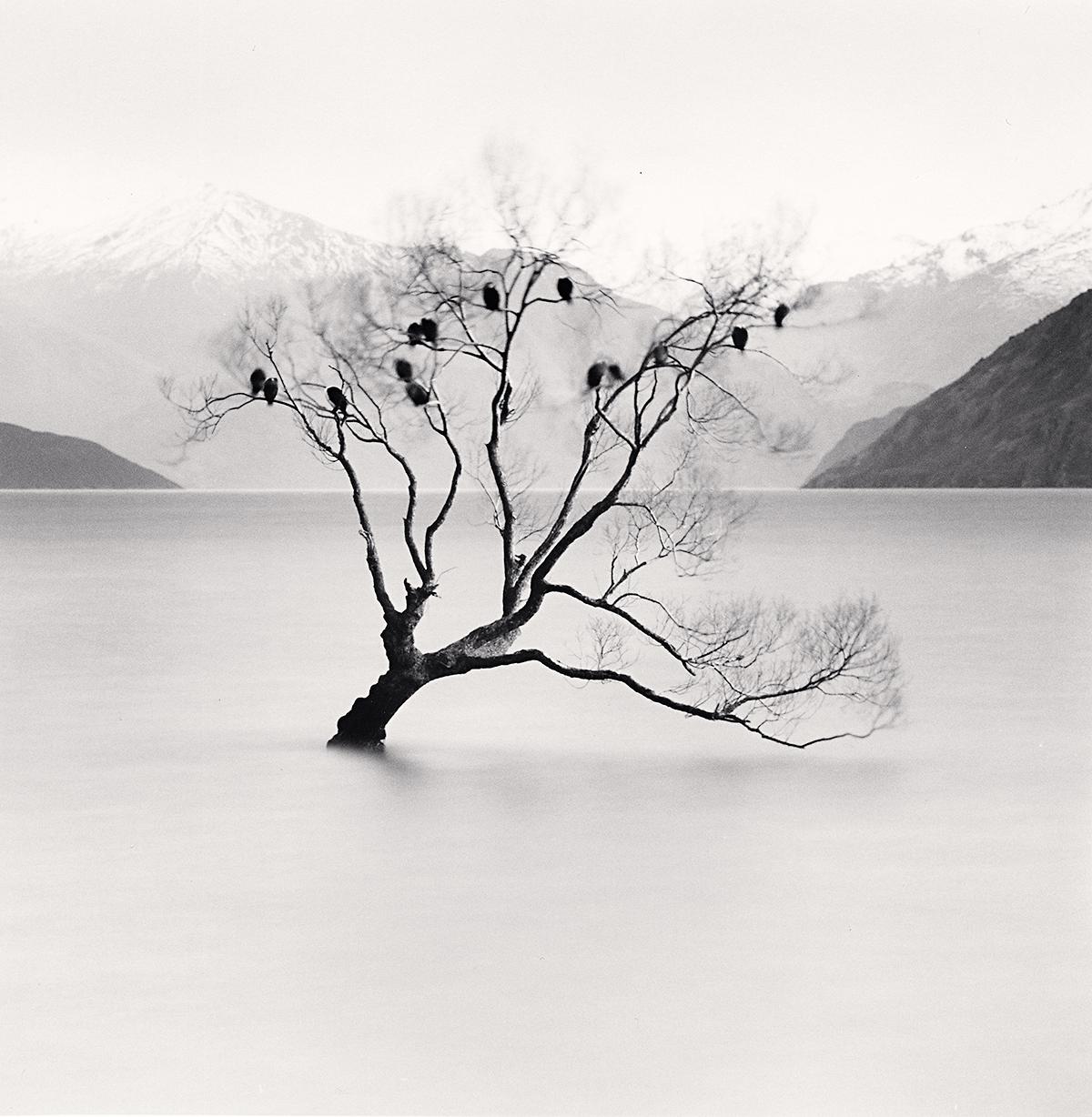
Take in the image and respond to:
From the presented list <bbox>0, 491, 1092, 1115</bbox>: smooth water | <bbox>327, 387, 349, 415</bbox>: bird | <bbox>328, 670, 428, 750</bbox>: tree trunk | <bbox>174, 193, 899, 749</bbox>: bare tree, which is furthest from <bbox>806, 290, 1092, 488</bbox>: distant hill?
<bbox>327, 387, 349, 415</bbox>: bird

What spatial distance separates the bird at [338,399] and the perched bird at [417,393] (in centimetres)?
58

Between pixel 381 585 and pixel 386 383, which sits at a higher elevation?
pixel 386 383

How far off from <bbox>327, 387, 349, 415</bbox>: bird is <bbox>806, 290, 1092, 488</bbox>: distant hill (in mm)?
171708

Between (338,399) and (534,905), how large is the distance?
5.17m

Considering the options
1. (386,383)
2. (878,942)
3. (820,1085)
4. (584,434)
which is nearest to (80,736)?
(386,383)

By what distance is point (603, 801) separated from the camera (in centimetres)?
1641

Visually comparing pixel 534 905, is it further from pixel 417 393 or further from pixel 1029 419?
pixel 1029 419

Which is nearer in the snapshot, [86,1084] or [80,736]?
[86,1084]

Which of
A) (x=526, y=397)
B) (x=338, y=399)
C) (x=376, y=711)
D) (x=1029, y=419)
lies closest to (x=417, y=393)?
(x=338, y=399)

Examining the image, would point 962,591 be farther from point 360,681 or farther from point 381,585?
point 381,585

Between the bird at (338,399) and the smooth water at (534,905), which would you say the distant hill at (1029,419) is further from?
the bird at (338,399)

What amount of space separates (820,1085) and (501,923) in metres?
3.46

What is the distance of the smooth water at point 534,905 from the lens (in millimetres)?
9445

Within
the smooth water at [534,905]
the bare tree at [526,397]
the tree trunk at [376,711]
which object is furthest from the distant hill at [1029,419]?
the bare tree at [526,397]
